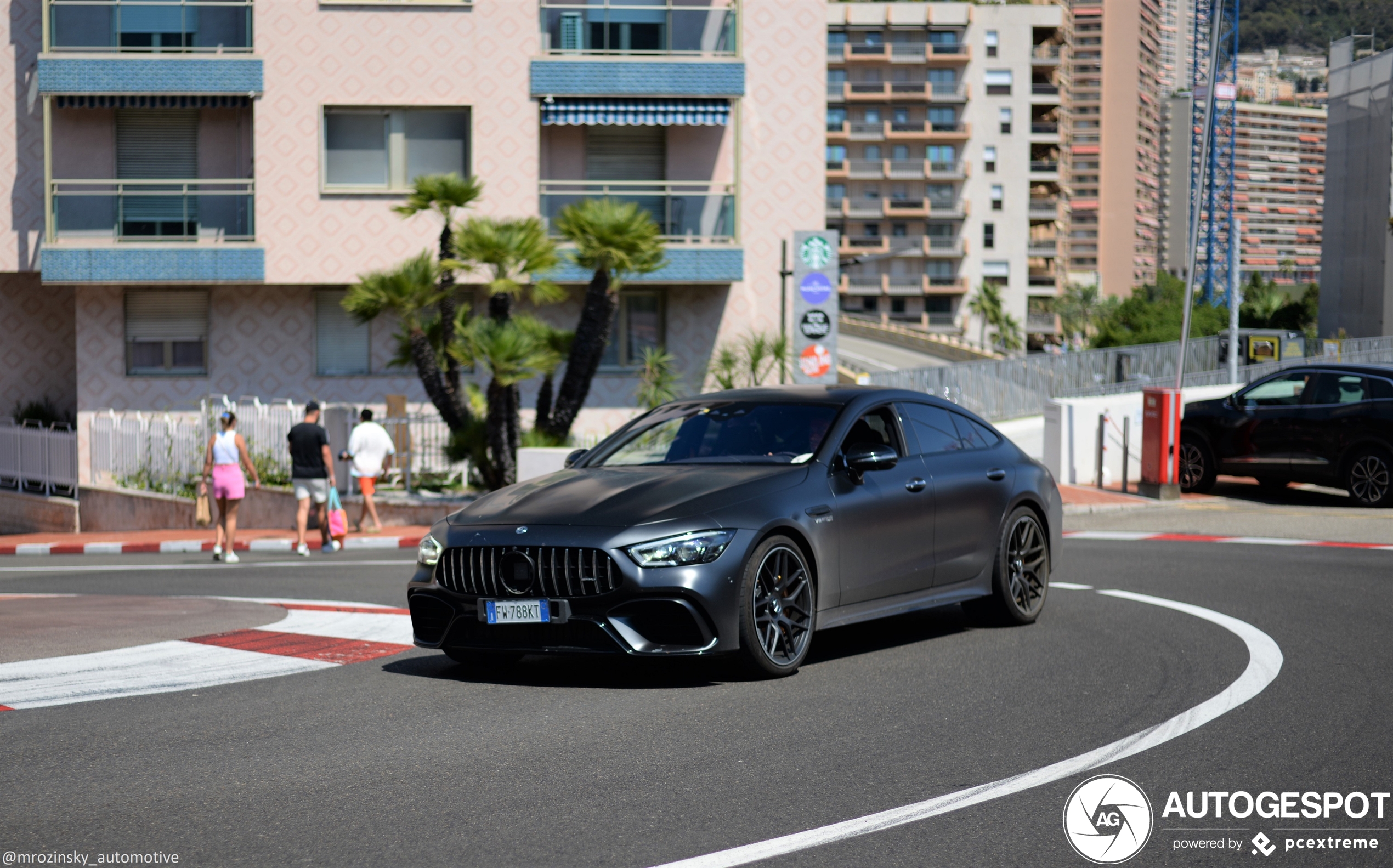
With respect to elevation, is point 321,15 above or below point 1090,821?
above

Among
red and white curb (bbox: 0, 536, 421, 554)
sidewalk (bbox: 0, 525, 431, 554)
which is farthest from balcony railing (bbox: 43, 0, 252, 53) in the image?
red and white curb (bbox: 0, 536, 421, 554)

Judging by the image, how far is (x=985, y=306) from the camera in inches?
4552

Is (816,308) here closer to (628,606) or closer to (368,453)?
(368,453)

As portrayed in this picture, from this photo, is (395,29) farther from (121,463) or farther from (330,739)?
(330,739)

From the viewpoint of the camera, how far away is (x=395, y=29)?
93.5 ft

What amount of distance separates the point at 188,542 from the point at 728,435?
14.7 meters

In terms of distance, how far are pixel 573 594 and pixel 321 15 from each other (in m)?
23.5

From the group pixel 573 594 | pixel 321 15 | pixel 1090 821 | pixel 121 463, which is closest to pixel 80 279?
pixel 121 463

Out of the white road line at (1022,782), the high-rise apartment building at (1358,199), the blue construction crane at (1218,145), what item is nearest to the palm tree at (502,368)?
the white road line at (1022,782)

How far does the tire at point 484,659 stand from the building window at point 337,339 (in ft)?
70.0

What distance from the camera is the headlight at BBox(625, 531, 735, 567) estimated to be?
7.44 m

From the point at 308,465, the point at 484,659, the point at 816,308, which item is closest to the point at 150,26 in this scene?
the point at 308,465

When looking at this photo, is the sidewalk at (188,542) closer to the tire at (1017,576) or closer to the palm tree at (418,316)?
the palm tree at (418,316)

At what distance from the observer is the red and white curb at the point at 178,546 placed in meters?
20.2
